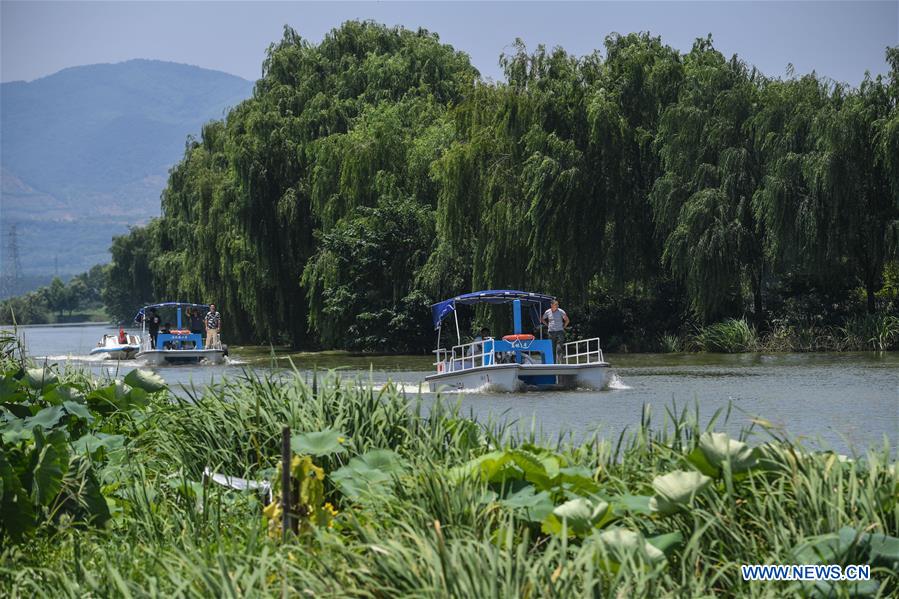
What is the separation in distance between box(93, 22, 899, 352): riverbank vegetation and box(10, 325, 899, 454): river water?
3026 millimetres

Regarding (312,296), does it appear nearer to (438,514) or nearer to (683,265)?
(683,265)

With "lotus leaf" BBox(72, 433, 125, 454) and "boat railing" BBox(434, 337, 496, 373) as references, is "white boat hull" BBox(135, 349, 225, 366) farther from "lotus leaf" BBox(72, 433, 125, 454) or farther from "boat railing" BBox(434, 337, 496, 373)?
"lotus leaf" BBox(72, 433, 125, 454)

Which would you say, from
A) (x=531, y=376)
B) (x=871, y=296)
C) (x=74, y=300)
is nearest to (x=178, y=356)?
(x=531, y=376)

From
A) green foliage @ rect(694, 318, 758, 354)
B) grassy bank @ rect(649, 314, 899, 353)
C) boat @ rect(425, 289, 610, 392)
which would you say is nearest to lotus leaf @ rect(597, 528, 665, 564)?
boat @ rect(425, 289, 610, 392)

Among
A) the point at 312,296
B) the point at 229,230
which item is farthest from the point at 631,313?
the point at 229,230

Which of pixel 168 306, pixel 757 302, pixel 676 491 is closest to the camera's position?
pixel 676 491

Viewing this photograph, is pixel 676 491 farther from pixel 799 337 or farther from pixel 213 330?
pixel 213 330

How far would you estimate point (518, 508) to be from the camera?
6406mm

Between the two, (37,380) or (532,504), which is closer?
(532,504)

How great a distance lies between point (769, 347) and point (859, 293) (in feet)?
14.1

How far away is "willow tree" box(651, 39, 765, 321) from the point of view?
35844 mm

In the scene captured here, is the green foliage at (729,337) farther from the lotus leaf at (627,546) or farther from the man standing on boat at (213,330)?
the lotus leaf at (627,546)

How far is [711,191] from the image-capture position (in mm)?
36031

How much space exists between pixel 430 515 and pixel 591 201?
1259 inches
